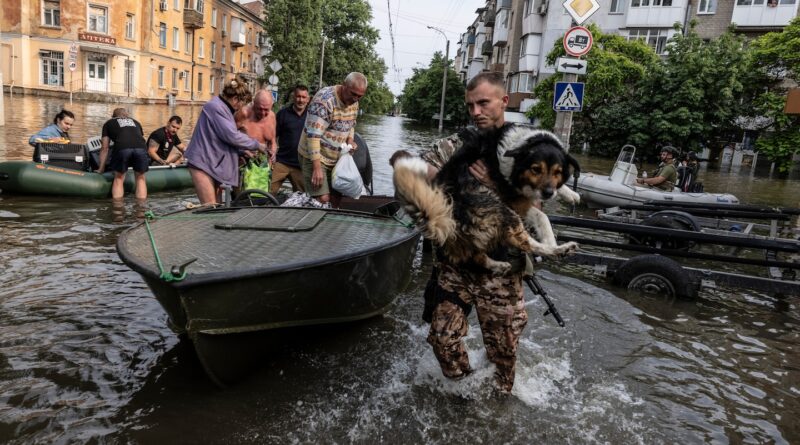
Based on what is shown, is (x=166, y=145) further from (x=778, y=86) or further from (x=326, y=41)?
(x=326, y=41)

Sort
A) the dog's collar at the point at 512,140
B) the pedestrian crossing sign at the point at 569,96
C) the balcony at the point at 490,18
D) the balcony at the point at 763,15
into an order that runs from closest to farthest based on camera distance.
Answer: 1. the dog's collar at the point at 512,140
2. the pedestrian crossing sign at the point at 569,96
3. the balcony at the point at 763,15
4. the balcony at the point at 490,18

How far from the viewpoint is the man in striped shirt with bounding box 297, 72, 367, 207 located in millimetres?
6090

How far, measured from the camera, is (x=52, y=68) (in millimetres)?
37156

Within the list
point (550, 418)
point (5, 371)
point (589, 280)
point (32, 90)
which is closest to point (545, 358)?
point (550, 418)

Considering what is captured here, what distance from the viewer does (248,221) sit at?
4492 millimetres

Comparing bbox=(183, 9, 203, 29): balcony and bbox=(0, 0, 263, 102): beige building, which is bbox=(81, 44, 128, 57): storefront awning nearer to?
bbox=(0, 0, 263, 102): beige building

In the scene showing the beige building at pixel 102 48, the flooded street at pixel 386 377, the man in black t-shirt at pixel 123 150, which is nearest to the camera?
the flooded street at pixel 386 377

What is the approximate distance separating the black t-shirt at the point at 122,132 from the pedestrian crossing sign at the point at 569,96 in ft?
25.8

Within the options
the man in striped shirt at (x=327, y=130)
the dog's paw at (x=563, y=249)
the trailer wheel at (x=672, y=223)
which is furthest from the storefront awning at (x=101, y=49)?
the dog's paw at (x=563, y=249)

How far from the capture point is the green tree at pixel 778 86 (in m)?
25.4

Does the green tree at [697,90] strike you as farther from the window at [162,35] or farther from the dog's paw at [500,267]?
the window at [162,35]

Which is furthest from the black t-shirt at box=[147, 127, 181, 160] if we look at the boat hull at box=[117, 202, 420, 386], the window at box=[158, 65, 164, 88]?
the window at box=[158, 65, 164, 88]

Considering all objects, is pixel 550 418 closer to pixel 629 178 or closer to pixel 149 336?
pixel 149 336

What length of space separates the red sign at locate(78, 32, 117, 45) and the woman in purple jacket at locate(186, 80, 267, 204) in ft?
127
